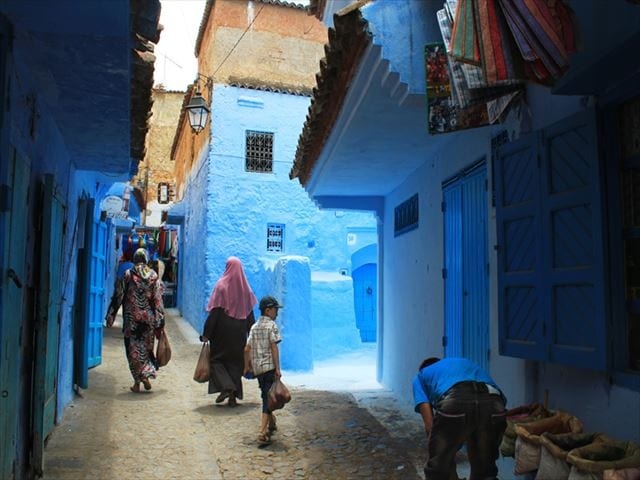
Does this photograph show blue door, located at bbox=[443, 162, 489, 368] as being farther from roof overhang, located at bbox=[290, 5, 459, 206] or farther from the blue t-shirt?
the blue t-shirt

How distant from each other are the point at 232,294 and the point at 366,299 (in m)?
9.06

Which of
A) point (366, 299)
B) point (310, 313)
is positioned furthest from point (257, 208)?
point (310, 313)

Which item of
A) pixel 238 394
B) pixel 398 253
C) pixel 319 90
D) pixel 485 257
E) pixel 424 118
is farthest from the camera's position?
pixel 398 253

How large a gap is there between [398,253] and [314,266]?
6.93 metres

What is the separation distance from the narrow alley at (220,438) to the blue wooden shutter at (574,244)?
226cm

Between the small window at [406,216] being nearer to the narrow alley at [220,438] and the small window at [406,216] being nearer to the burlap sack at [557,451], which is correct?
the narrow alley at [220,438]

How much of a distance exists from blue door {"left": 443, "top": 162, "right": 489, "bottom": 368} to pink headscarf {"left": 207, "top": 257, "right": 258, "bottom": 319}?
2873 mm

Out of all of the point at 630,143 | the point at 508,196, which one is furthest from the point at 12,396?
the point at 630,143

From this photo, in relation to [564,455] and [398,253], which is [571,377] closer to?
[564,455]

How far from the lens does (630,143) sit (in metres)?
3.10

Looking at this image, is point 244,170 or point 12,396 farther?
point 244,170

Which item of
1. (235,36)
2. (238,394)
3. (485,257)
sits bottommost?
(238,394)

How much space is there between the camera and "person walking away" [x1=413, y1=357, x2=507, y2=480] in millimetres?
3445

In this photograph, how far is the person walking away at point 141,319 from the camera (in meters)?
7.75
